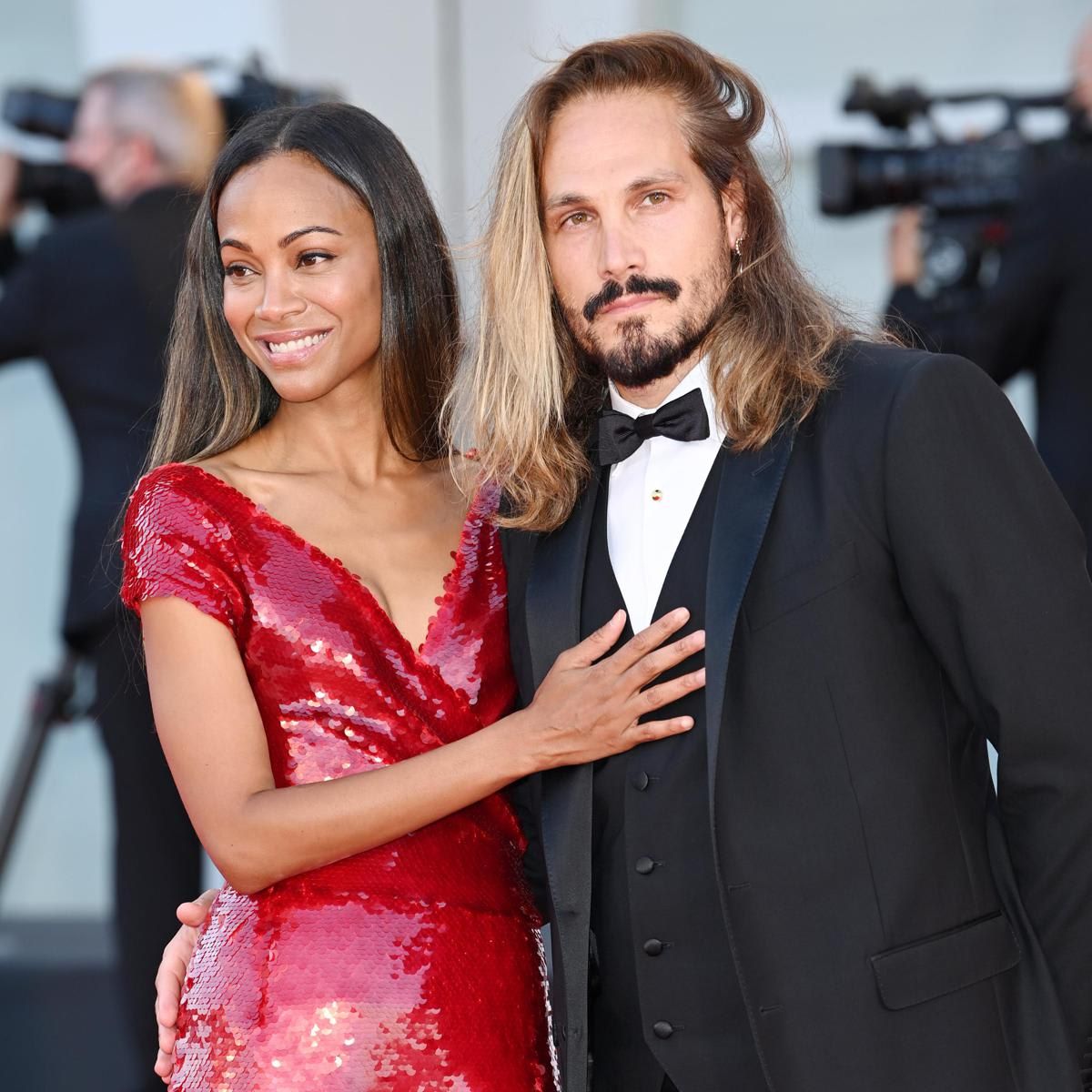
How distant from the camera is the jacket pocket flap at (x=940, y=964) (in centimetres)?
144

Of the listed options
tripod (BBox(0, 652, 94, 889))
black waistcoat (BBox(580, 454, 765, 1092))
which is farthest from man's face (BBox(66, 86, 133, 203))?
black waistcoat (BBox(580, 454, 765, 1092))

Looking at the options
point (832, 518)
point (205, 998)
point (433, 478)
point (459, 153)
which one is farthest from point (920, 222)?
point (205, 998)

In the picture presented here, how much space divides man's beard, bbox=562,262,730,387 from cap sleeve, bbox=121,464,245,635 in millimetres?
411

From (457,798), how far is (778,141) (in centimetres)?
82

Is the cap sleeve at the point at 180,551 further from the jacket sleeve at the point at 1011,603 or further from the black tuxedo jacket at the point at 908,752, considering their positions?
the jacket sleeve at the point at 1011,603

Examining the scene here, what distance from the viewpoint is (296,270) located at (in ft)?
5.83

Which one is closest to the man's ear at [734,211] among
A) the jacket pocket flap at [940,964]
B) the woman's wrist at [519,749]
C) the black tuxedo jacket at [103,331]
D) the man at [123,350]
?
the woman's wrist at [519,749]

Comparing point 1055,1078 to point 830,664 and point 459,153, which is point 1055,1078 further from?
point 459,153

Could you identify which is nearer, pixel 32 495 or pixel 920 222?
pixel 920 222

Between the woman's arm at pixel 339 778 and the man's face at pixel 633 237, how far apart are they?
0.29 metres

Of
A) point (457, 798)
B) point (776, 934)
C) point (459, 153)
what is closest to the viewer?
point (776, 934)

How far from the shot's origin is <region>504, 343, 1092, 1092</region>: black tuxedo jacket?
1.45 m

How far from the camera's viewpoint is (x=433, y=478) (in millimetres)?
1912

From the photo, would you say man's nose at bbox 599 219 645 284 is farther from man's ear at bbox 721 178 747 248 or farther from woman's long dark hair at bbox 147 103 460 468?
woman's long dark hair at bbox 147 103 460 468
